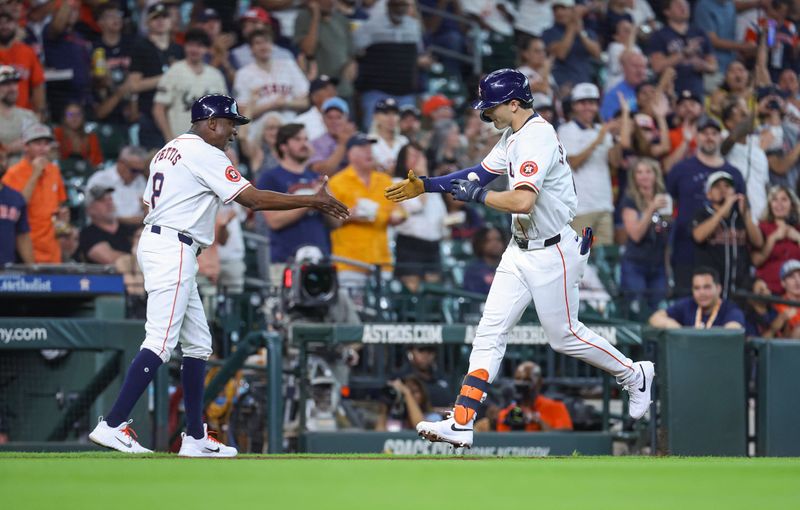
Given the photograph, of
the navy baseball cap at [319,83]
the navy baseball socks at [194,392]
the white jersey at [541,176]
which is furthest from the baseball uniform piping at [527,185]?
the navy baseball cap at [319,83]

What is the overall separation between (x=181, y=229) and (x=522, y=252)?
177 centimetres

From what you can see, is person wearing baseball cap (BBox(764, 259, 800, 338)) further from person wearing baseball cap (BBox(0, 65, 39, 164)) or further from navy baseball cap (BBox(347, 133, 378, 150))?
person wearing baseball cap (BBox(0, 65, 39, 164))

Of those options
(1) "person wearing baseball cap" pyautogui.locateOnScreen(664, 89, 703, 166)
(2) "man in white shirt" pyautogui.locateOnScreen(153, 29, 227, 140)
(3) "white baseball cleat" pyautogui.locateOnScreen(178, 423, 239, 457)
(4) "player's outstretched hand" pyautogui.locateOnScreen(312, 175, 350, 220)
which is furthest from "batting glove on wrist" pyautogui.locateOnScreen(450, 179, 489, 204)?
(1) "person wearing baseball cap" pyautogui.locateOnScreen(664, 89, 703, 166)

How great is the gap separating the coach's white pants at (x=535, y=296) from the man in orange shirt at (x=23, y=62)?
599 cm

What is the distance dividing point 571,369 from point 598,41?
18.6 ft

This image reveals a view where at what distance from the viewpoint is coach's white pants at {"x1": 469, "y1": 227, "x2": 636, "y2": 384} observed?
6832mm

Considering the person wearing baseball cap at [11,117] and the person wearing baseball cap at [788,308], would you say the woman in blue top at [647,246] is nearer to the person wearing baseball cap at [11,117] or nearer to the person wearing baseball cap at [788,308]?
the person wearing baseball cap at [788,308]

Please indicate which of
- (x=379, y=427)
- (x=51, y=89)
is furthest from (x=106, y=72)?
(x=379, y=427)

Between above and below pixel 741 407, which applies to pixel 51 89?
above

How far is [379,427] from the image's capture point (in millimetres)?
9641

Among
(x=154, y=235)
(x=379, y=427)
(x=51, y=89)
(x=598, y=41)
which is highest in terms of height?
(x=598, y=41)

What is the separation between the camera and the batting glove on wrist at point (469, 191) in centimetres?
Answer: 668

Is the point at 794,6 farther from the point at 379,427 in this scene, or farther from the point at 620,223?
the point at 379,427

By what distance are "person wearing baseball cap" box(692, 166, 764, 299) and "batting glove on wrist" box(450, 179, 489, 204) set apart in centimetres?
516
